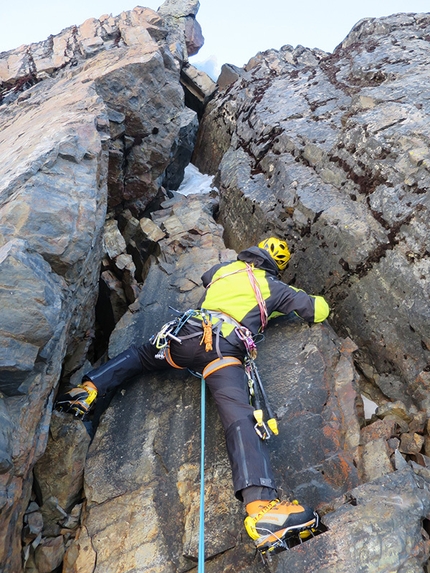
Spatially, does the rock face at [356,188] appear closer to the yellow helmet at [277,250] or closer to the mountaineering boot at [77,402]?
the yellow helmet at [277,250]

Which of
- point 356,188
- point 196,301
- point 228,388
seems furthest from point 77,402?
point 356,188

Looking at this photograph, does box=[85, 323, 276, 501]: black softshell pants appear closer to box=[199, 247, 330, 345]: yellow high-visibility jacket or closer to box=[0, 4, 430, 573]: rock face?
box=[0, 4, 430, 573]: rock face

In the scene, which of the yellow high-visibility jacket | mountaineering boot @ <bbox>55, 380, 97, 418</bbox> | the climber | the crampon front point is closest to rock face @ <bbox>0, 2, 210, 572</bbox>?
mountaineering boot @ <bbox>55, 380, 97, 418</bbox>

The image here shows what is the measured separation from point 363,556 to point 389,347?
3.42 meters

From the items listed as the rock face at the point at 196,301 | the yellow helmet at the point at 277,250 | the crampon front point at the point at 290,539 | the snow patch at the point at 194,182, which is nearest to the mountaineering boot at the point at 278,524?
the crampon front point at the point at 290,539

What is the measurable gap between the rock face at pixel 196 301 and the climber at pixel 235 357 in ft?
1.01

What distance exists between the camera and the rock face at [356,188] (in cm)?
645

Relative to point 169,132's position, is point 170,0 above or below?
above

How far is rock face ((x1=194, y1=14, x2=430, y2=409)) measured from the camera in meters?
6.45

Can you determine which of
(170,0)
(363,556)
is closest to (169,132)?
(363,556)

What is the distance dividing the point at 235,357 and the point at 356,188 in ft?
12.5

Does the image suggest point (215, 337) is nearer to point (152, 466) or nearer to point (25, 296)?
point (152, 466)

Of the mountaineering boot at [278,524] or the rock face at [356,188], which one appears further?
the rock face at [356,188]

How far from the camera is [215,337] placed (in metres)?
5.52
